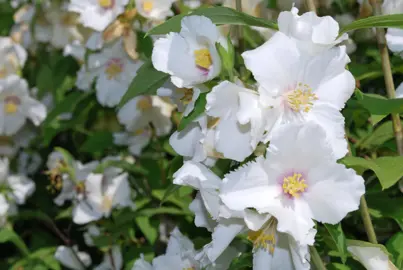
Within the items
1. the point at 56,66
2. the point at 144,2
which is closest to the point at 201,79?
the point at 144,2

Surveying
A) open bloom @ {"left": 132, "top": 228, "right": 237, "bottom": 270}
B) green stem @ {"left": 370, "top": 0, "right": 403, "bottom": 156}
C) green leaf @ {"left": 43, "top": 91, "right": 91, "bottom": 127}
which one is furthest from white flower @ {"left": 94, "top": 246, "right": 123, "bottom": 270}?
green stem @ {"left": 370, "top": 0, "right": 403, "bottom": 156}

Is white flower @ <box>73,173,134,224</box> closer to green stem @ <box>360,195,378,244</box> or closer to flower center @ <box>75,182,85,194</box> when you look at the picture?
flower center @ <box>75,182,85,194</box>

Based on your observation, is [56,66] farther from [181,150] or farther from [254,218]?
[254,218]

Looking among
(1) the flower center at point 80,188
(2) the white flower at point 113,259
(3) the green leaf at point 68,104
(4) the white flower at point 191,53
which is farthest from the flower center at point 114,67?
(4) the white flower at point 191,53

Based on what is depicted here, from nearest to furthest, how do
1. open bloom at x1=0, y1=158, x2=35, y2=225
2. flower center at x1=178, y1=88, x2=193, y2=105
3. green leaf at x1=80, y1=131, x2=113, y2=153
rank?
flower center at x1=178, y1=88, x2=193, y2=105, green leaf at x1=80, y1=131, x2=113, y2=153, open bloom at x1=0, y1=158, x2=35, y2=225

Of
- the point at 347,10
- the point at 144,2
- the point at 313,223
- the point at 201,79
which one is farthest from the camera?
the point at 347,10

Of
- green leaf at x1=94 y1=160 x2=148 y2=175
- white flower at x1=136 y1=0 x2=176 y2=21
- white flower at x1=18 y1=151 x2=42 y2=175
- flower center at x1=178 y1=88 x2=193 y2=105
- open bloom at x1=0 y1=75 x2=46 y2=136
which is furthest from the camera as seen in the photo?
white flower at x1=18 y1=151 x2=42 y2=175

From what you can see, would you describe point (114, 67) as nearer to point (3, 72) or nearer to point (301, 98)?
point (3, 72)

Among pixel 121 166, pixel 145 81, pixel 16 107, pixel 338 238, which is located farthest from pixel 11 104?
pixel 338 238
